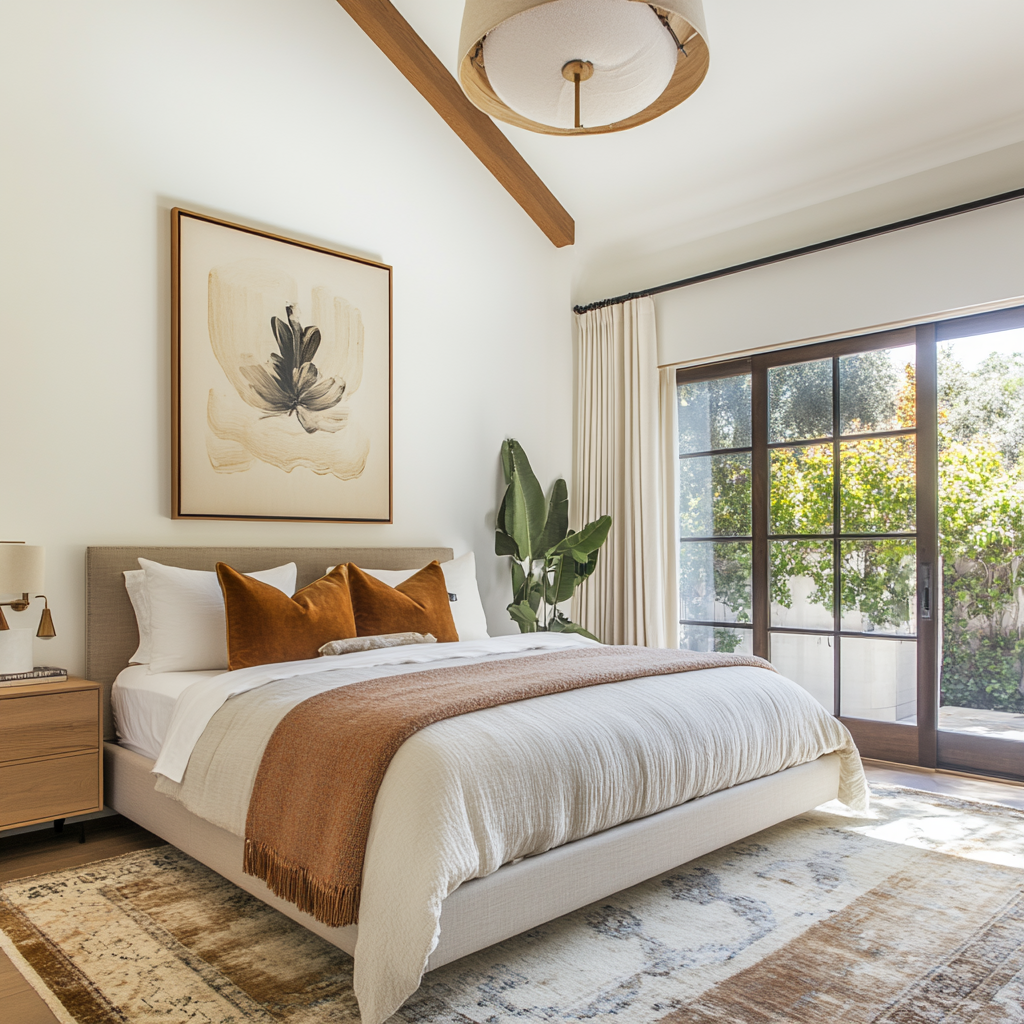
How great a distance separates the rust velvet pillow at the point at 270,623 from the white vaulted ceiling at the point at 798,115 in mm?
2887

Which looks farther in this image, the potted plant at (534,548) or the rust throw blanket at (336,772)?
the potted plant at (534,548)

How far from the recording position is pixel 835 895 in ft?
7.98

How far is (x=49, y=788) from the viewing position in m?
2.79

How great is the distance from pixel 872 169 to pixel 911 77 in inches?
19.4

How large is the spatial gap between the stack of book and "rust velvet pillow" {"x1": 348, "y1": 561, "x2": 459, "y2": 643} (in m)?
1.06

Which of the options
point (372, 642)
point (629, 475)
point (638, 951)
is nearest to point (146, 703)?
point (372, 642)

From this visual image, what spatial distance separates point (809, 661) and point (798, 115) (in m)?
2.65

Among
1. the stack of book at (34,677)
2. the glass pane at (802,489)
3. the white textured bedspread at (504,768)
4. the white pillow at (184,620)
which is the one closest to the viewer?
the white textured bedspread at (504,768)

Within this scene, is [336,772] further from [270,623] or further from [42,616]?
[42,616]

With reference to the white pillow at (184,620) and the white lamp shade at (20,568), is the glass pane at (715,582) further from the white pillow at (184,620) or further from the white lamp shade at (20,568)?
the white lamp shade at (20,568)

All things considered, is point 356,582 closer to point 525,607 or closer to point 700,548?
point 525,607

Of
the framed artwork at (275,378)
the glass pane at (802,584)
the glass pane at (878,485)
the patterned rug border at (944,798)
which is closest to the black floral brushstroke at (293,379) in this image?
the framed artwork at (275,378)

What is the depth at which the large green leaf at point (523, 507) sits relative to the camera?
4676 millimetres

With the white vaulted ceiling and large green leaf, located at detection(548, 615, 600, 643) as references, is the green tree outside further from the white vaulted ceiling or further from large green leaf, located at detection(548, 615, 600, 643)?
the white vaulted ceiling
